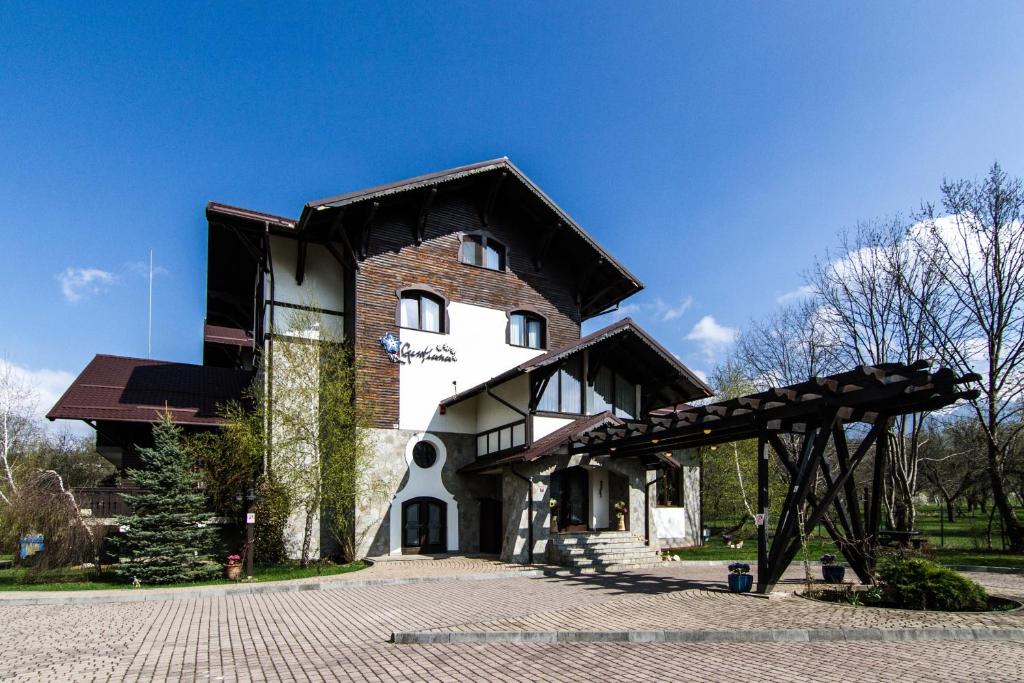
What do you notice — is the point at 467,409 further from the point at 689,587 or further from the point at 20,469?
the point at 20,469

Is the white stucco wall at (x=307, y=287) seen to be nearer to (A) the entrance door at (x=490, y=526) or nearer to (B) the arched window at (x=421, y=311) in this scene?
(B) the arched window at (x=421, y=311)

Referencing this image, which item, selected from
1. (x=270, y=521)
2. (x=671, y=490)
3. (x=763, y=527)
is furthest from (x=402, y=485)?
(x=763, y=527)

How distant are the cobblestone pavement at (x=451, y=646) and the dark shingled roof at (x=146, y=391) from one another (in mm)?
8228

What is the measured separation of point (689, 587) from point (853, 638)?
4.86 metres

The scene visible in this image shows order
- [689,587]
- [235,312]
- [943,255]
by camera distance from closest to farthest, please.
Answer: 1. [689,587]
2. [943,255]
3. [235,312]

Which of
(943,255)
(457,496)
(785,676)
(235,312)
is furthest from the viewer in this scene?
(235,312)

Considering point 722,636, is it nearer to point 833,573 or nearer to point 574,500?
point 833,573

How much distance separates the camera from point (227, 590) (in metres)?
13.9

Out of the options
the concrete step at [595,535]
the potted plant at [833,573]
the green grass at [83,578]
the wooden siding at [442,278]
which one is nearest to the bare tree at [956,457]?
the concrete step at [595,535]

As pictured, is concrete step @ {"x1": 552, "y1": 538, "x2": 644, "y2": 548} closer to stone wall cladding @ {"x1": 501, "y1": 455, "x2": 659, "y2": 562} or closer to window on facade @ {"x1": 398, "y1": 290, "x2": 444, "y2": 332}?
stone wall cladding @ {"x1": 501, "y1": 455, "x2": 659, "y2": 562}

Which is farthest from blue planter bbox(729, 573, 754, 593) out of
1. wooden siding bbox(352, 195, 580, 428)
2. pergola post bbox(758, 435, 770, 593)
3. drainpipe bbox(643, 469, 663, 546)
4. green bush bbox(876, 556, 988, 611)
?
wooden siding bbox(352, 195, 580, 428)

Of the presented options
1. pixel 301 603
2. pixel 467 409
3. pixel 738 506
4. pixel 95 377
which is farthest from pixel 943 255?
pixel 95 377

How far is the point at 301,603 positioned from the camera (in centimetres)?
1240

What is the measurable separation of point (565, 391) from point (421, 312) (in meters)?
5.25
